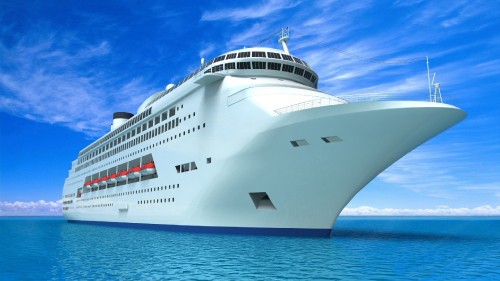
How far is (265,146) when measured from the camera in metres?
20.3

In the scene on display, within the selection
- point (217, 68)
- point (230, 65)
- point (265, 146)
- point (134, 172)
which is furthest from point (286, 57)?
point (134, 172)

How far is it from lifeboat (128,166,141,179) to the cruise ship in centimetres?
94

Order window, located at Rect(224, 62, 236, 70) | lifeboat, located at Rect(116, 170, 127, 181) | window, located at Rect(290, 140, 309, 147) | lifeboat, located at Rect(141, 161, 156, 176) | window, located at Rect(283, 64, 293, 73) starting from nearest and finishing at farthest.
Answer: window, located at Rect(290, 140, 309, 147), window, located at Rect(224, 62, 236, 70), window, located at Rect(283, 64, 293, 73), lifeboat, located at Rect(141, 161, 156, 176), lifeboat, located at Rect(116, 170, 127, 181)

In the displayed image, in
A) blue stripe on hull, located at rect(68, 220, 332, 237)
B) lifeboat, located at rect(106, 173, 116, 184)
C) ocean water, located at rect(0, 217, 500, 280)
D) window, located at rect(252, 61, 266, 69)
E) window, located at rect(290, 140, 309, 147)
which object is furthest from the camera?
lifeboat, located at rect(106, 173, 116, 184)

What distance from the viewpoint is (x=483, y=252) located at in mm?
17844

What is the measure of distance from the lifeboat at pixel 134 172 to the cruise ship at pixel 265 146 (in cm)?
94

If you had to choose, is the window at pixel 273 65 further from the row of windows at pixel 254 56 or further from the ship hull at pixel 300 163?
the ship hull at pixel 300 163

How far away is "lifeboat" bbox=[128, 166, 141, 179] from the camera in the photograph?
3290cm

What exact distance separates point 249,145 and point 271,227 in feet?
16.6

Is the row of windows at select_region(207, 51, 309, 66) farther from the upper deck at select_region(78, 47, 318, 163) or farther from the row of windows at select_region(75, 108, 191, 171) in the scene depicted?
the row of windows at select_region(75, 108, 191, 171)

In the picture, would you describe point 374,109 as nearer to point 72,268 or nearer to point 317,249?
point 317,249

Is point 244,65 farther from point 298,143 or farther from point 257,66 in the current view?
point 298,143

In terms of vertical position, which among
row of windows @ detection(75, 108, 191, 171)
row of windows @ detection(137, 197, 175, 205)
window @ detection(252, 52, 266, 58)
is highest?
window @ detection(252, 52, 266, 58)

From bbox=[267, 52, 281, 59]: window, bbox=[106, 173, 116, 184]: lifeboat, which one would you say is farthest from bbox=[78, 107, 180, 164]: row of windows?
bbox=[267, 52, 281, 59]: window
